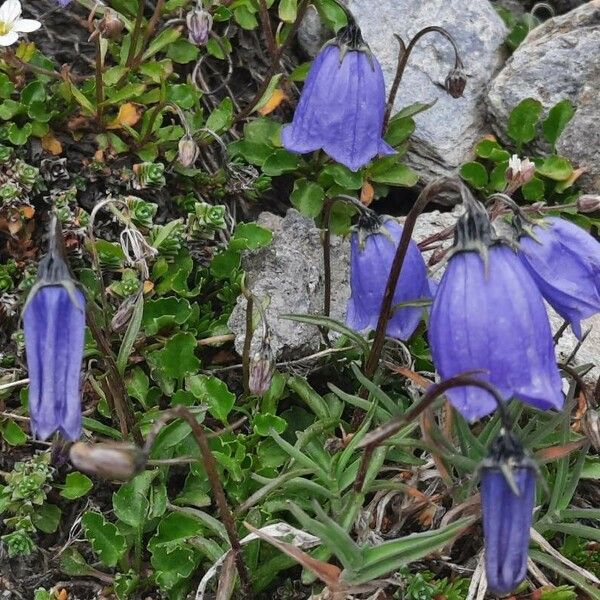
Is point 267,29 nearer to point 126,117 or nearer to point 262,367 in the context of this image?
point 126,117

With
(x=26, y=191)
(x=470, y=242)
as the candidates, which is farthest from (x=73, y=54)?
(x=470, y=242)

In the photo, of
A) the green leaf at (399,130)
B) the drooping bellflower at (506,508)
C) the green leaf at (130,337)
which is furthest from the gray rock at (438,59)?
the drooping bellflower at (506,508)

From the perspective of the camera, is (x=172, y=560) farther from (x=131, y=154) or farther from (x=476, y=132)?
(x=476, y=132)

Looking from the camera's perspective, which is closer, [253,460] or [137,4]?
[253,460]

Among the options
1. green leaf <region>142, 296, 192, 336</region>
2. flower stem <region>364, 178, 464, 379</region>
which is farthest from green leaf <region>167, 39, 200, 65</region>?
flower stem <region>364, 178, 464, 379</region>

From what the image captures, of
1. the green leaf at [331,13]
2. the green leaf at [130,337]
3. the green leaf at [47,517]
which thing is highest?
the green leaf at [331,13]

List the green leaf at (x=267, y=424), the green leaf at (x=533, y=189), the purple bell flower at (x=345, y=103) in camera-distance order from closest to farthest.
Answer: the green leaf at (x=267, y=424) → the purple bell flower at (x=345, y=103) → the green leaf at (x=533, y=189)

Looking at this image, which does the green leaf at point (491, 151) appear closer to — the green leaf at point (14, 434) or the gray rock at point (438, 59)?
the gray rock at point (438, 59)
